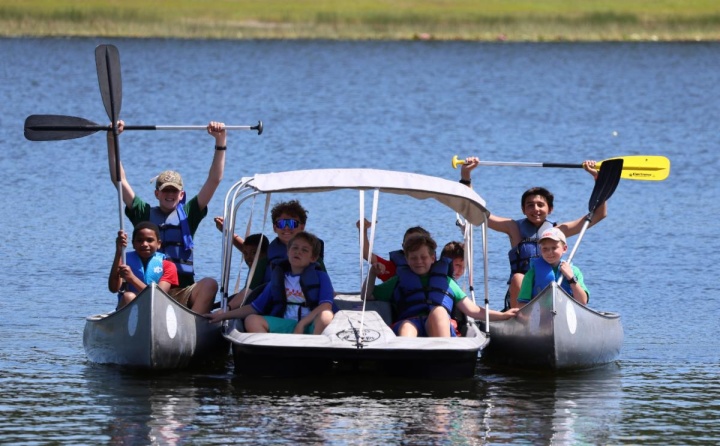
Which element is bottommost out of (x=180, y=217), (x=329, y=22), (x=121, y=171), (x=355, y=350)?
(x=355, y=350)

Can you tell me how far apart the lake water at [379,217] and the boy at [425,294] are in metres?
0.50

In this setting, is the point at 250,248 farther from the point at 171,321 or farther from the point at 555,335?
the point at 555,335

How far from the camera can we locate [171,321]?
1123 centimetres

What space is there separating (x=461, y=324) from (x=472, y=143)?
18982 millimetres

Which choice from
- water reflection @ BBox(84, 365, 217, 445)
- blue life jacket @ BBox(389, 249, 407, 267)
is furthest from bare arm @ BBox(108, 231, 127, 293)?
blue life jacket @ BBox(389, 249, 407, 267)

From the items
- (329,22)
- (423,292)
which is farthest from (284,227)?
(329,22)

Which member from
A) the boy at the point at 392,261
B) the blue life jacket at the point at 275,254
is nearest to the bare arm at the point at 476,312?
the boy at the point at 392,261

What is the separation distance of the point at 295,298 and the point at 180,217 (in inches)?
57.0

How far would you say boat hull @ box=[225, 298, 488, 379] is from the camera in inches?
420

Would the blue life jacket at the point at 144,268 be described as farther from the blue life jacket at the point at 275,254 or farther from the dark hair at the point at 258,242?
the dark hair at the point at 258,242

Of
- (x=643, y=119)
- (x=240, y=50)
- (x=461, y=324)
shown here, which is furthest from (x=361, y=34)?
(x=461, y=324)


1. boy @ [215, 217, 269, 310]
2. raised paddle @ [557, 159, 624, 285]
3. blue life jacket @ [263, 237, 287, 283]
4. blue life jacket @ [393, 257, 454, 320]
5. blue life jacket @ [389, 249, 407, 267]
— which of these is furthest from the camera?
raised paddle @ [557, 159, 624, 285]

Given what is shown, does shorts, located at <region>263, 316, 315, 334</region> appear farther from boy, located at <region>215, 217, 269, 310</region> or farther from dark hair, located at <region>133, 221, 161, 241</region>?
dark hair, located at <region>133, 221, 161, 241</region>

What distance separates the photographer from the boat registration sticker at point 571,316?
11492mm
